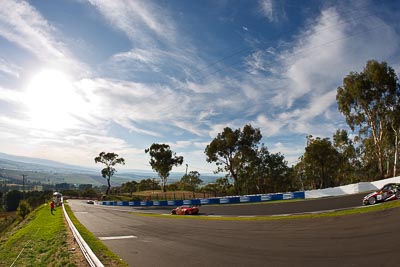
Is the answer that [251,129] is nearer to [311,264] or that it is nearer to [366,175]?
[366,175]

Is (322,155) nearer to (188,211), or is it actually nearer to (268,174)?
(268,174)

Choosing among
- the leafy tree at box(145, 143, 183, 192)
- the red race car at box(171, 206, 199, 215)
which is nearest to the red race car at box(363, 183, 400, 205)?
the red race car at box(171, 206, 199, 215)

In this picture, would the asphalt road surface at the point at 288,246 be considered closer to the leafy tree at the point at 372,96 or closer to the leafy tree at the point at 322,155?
the leafy tree at the point at 372,96

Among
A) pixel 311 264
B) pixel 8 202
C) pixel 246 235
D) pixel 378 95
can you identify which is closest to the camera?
pixel 311 264

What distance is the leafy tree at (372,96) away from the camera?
4428cm

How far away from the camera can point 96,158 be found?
342 ft

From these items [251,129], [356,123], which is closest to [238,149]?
[251,129]

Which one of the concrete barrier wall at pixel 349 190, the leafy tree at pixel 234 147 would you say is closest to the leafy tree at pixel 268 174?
the leafy tree at pixel 234 147

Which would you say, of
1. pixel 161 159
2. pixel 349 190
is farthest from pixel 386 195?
pixel 161 159

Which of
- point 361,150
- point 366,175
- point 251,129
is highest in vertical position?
point 251,129

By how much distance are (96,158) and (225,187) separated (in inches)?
2081

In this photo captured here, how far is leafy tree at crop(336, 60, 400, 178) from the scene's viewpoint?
145ft

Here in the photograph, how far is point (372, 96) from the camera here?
4647cm

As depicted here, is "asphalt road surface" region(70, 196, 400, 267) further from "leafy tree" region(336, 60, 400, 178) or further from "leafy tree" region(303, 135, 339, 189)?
"leafy tree" region(303, 135, 339, 189)
